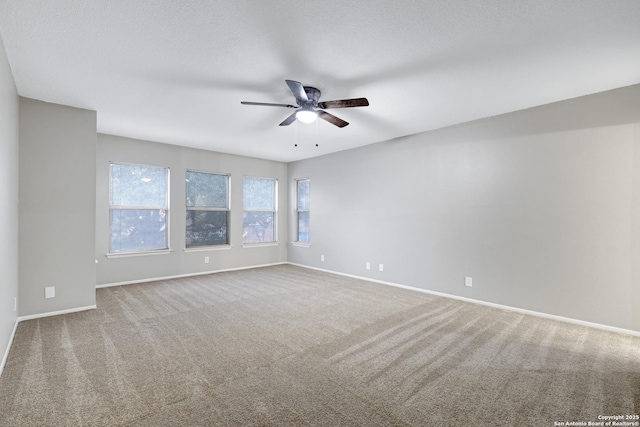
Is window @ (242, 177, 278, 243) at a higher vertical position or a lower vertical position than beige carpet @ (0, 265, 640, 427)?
higher

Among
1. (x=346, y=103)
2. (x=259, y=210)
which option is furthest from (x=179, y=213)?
(x=346, y=103)

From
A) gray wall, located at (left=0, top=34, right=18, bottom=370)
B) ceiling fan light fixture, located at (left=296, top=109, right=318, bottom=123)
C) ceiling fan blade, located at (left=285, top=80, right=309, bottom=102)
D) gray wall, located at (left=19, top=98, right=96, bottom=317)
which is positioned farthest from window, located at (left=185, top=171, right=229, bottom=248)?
ceiling fan blade, located at (left=285, top=80, right=309, bottom=102)

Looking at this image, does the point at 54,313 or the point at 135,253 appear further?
the point at 135,253

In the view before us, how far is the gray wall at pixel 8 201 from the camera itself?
7.70 ft

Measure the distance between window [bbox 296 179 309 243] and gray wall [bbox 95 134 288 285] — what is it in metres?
0.37

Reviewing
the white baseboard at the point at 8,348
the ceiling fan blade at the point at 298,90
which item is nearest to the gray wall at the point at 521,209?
the ceiling fan blade at the point at 298,90

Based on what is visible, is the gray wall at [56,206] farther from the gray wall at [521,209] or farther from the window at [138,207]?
the gray wall at [521,209]

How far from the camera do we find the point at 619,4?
1.85 m

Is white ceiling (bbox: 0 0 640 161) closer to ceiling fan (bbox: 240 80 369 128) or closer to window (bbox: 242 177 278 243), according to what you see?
ceiling fan (bbox: 240 80 369 128)

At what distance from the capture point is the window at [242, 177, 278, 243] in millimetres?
6707

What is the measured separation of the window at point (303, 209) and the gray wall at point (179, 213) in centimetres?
37

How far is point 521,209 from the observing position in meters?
3.72

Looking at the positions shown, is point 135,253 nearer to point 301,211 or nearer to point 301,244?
point 301,244

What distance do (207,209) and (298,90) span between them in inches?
164
